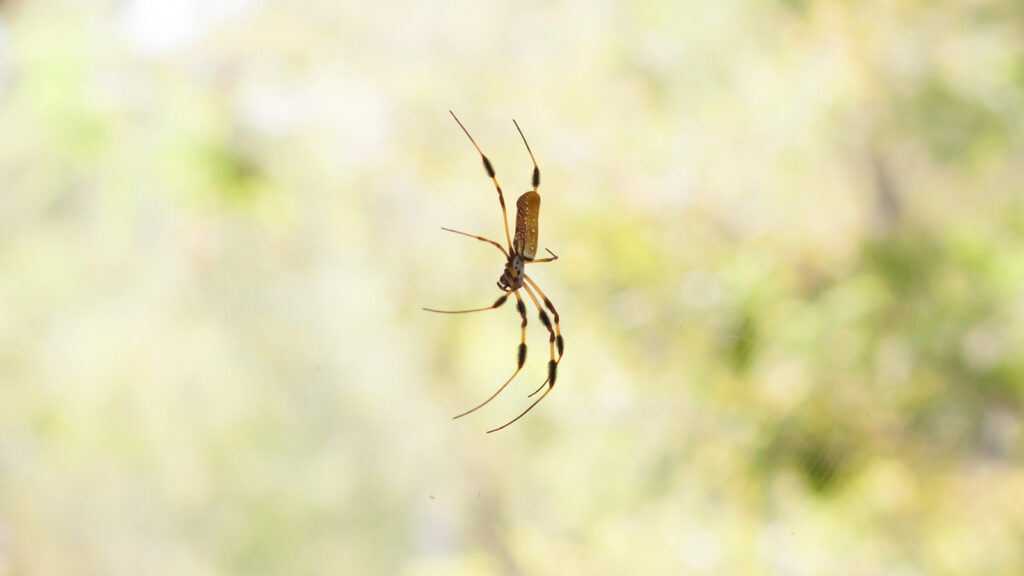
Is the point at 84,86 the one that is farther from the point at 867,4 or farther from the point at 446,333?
the point at 867,4

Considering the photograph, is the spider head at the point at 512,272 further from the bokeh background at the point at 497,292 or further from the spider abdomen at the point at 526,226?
the bokeh background at the point at 497,292

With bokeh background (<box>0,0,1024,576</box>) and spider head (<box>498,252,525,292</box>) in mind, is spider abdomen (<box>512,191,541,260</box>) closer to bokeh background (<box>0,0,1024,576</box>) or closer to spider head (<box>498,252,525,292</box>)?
spider head (<box>498,252,525,292</box>)

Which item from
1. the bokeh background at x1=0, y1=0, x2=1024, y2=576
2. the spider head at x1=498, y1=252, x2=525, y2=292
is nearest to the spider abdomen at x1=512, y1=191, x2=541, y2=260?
the spider head at x1=498, y1=252, x2=525, y2=292

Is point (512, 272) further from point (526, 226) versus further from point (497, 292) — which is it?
point (497, 292)

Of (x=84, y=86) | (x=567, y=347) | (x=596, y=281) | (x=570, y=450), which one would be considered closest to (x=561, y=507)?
(x=570, y=450)

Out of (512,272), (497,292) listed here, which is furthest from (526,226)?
(497,292)

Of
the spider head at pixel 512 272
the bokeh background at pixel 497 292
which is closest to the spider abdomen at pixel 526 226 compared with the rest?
the spider head at pixel 512 272

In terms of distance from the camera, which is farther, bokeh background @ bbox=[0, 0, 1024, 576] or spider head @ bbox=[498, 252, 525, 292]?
bokeh background @ bbox=[0, 0, 1024, 576]

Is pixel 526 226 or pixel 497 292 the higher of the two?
pixel 526 226

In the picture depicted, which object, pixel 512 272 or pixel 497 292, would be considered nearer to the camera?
pixel 512 272
